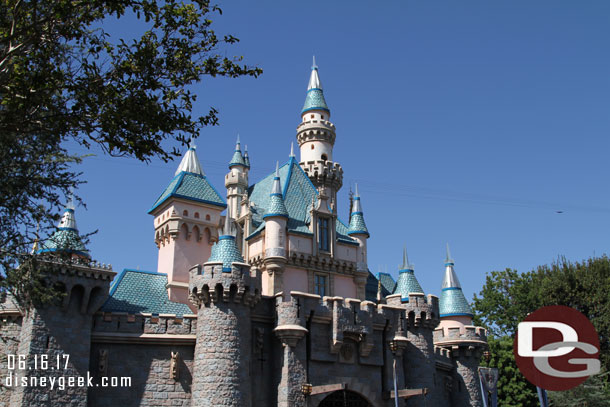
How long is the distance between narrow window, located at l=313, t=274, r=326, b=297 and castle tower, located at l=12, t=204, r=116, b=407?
12034mm

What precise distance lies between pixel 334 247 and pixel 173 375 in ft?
41.8

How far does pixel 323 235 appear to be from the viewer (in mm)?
36094

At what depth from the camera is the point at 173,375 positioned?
2673 centimetres

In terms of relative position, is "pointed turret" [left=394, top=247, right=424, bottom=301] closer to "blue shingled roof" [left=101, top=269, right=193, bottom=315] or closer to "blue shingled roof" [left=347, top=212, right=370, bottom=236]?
"blue shingled roof" [left=347, top=212, right=370, bottom=236]

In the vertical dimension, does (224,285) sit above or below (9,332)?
above

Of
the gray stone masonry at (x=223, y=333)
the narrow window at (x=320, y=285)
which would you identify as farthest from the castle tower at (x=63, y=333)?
the narrow window at (x=320, y=285)

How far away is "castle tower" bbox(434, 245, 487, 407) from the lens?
1421 inches

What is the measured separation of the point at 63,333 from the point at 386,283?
2143 cm

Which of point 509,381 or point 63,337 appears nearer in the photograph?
point 63,337

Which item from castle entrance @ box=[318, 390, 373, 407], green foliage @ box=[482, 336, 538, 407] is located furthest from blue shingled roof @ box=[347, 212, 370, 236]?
green foliage @ box=[482, 336, 538, 407]

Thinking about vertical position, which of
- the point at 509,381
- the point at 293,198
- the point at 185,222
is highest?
the point at 293,198

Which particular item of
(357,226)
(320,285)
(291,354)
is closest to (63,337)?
(291,354)

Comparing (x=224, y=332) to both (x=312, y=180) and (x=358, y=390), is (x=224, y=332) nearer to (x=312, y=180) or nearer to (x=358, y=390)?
(x=358, y=390)

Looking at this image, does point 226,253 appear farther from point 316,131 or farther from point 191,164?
point 316,131
